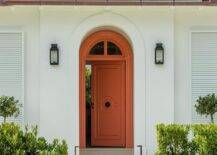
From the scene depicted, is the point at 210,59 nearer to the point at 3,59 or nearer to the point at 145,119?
the point at 145,119

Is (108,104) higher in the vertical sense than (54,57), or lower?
lower

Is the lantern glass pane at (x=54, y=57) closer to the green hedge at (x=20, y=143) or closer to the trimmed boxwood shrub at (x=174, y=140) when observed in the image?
the trimmed boxwood shrub at (x=174, y=140)

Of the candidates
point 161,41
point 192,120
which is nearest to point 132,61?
point 161,41

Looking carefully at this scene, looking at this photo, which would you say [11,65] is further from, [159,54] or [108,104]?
[159,54]

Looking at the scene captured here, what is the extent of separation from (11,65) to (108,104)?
308cm

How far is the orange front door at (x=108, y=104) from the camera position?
18.6 meters

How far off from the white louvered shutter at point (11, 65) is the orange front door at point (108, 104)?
7.87 ft

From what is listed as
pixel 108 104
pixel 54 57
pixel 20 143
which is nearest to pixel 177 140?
pixel 20 143

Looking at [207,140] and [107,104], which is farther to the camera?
[107,104]

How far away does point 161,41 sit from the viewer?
57.2ft

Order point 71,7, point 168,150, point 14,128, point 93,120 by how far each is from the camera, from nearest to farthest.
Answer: point 14,128 < point 168,150 < point 71,7 < point 93,120

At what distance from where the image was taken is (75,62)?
57.0 ft

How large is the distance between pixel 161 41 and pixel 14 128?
22.6 ft

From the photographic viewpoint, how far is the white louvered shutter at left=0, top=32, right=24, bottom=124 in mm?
17531
